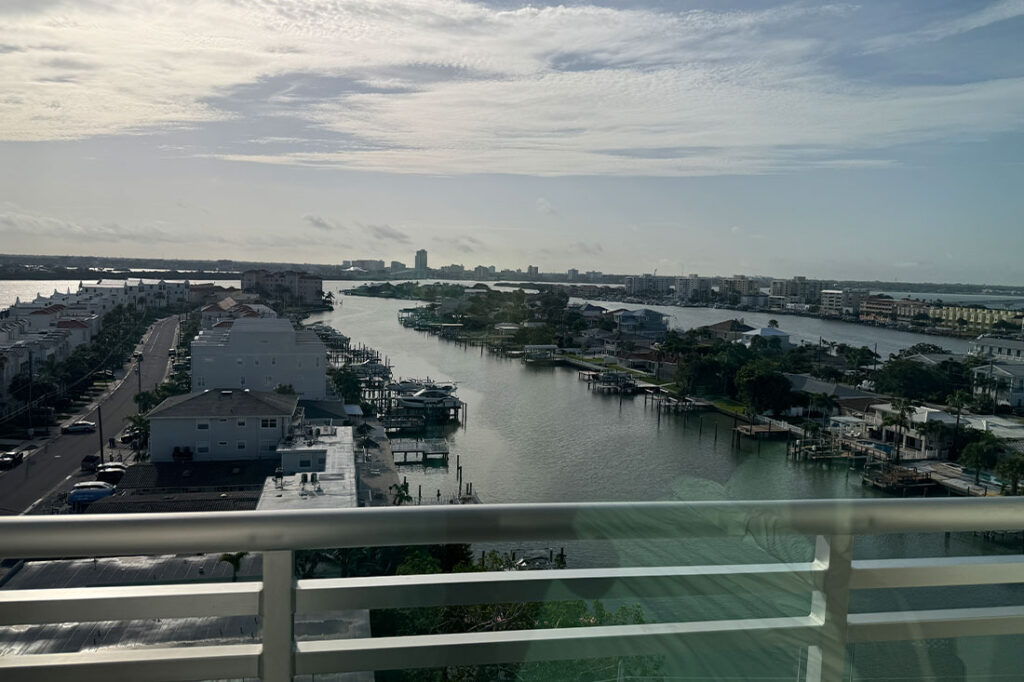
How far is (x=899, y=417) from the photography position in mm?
2895

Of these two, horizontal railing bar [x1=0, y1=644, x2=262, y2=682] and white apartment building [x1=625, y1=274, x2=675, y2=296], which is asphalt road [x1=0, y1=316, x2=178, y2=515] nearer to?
horizontal railing bar [x1=0, y1=644, x2=262, y2=682]

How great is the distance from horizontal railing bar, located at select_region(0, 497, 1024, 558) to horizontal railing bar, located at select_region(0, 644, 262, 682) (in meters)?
0.07

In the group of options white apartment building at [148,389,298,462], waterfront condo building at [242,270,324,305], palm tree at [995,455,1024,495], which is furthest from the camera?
waterfront condo building at [242,270,324,305]

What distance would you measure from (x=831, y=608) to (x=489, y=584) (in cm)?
29

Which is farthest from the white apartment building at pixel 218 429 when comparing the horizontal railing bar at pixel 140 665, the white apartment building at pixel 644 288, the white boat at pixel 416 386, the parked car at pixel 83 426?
the white apartment building at pixel 644 288

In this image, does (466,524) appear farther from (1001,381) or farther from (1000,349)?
(1000,349)

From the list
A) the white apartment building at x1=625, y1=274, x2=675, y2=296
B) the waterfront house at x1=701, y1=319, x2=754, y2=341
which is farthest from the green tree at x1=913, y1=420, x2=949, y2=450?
the white apartment building at x1=625, y1=274, x2=675, y2=296

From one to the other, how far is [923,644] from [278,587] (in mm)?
554

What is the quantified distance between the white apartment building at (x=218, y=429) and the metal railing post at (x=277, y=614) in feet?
4.97

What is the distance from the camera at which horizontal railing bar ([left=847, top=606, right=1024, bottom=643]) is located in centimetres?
66

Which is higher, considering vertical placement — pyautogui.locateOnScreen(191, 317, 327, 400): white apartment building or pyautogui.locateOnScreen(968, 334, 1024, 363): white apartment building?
pyautogui.locateOnScreen(968, 334, 1024, 363): white apartment building

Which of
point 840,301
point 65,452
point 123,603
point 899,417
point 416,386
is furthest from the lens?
point 416,386

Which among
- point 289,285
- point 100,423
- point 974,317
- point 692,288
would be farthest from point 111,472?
point 692,288

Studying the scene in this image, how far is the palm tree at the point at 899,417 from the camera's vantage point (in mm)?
2807
